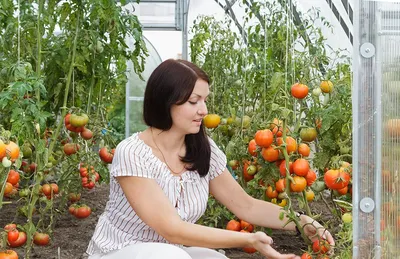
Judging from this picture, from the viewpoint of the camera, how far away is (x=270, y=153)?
2.90 meters

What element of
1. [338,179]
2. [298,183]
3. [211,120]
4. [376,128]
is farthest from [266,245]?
[211,120]

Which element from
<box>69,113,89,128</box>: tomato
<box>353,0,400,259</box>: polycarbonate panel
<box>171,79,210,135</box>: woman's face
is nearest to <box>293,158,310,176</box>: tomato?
<box>171,79,210,135</box>: woman's face

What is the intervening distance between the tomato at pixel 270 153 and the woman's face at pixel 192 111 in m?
0.42

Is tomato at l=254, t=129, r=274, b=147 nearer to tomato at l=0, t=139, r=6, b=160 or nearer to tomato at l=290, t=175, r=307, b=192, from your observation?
tomato at l=290, t=175, r=307, b=192

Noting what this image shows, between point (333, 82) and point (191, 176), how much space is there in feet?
3.28

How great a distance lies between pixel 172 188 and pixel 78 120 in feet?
5.13

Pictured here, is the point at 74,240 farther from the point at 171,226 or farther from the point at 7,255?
the point at 171,226

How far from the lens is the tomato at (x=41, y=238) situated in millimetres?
4145

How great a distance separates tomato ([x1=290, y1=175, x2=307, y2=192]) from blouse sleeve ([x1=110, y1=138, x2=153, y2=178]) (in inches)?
22.9

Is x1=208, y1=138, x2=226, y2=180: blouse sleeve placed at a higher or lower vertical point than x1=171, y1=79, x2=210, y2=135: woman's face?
lower

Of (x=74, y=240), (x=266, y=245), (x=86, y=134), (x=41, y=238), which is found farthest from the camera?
(x=74, y=240)

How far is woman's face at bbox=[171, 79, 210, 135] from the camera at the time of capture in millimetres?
2543

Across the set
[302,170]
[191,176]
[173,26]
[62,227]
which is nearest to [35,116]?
[191,176]

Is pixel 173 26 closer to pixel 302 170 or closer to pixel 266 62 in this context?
pixel 266 62
